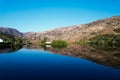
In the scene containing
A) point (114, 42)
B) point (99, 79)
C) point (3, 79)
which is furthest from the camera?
point (114, 42)

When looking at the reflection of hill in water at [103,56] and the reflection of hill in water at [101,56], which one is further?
the reflection of hill in water at [101,56]

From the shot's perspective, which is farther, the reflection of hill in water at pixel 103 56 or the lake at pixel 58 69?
the reflection of hill in water at pixel 103 56

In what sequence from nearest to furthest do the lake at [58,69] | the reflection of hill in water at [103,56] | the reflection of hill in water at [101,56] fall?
1. the lake at [58,69]
2. the reflection of hill in water at [103,56]
3. the reflection of hill in water at [101,56]

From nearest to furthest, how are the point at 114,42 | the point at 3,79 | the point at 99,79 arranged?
the point at 3,79 < the point at 99,79 < the point at 114,42

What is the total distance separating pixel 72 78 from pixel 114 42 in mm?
165045

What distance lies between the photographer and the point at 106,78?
34.2 m

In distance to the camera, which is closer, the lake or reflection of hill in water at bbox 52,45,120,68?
the lake

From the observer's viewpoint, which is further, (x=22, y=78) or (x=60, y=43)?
(x=60, y=43)

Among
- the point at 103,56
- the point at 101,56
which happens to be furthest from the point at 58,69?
the point at 103,56

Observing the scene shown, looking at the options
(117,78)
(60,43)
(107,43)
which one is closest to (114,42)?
(107,43)

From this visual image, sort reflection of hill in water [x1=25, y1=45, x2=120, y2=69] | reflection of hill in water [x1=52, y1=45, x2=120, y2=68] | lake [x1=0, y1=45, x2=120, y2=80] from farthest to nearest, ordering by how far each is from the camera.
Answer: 1. reflection of hill in water [x1=25, y1=45, x2=120, y2=69]
2. reflection of hill in water [x1=52, y1=45, x2=120, y2=68]
3. lake [x1=0, y1=45, x2=120, y2=80]

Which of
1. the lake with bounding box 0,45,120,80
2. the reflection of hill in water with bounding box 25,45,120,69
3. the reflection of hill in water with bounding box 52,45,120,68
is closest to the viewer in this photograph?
the lake with bounding box 0,45,120,80

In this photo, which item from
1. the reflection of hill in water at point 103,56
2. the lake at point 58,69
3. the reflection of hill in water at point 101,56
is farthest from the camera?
the reflection of hill in water at point 101,56

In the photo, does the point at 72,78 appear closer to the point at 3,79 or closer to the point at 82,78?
the point at 82,78
